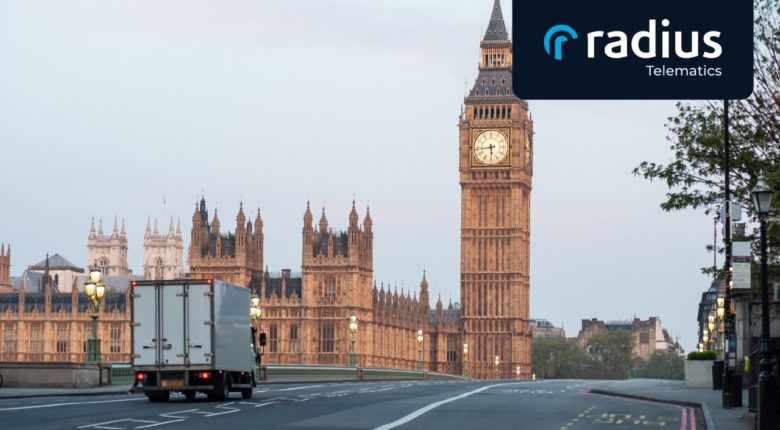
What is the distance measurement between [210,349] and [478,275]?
123 meters

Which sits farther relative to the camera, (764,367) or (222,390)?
(222,390)

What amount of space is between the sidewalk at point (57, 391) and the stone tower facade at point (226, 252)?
8803 centimetres

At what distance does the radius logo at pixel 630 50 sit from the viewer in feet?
68.5

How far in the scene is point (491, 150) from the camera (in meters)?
157

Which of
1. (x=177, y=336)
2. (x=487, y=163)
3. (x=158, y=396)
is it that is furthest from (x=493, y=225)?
(x=177, y=336)

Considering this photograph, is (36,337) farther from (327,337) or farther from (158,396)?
(158,396)

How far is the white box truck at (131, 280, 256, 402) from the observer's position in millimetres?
36281

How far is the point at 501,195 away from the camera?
157500 millimetres

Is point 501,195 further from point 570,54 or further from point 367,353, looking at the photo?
point 570,54

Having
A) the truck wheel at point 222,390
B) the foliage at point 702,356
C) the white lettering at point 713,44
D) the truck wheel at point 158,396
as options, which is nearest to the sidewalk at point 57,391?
the truck wheel at point 158,396

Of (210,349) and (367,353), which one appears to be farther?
(367,353)

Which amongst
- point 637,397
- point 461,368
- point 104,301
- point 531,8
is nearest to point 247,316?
point 637,397

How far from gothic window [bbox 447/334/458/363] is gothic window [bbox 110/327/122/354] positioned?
38.0m

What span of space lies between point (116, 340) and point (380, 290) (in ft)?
82.7
